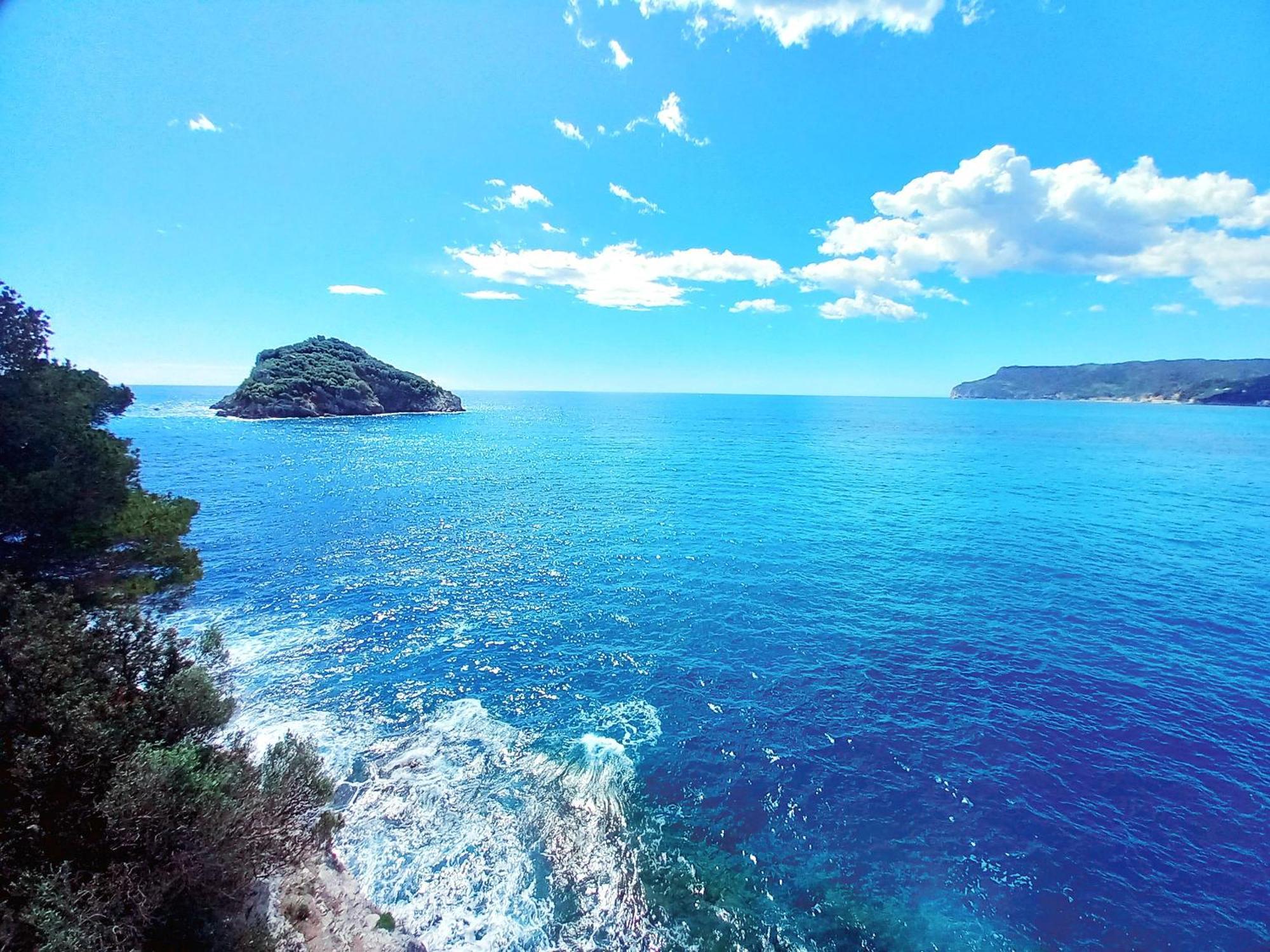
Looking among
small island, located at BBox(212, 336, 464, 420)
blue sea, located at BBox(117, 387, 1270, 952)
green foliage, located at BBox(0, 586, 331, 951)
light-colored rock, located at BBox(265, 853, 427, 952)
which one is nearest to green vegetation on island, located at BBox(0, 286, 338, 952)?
green foliage, located at BBox(0, 586, 331, 951)

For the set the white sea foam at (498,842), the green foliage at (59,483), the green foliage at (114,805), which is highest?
the green foliage at (59,483)

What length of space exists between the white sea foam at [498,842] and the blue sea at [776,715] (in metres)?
0.09

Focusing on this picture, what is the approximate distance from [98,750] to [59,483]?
12.5 metres

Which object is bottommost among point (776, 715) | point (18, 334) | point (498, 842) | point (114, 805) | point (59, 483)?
point (498, 842)

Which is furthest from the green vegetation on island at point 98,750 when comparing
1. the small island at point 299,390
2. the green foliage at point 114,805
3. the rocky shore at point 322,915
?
the small island at point 299,390

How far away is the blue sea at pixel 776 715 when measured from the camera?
1650 centimetres

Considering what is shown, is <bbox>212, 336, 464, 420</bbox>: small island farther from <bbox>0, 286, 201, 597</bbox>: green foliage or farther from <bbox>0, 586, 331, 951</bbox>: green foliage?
<bbox>0, 586, 331, 951</bbox>: green foliage

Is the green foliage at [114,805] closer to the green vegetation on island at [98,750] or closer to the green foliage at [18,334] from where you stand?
the green vegetation on island at [98,750]

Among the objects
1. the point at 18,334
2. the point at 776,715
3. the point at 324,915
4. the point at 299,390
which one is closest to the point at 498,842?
the point at 324,915

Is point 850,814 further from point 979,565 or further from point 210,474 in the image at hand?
point 210,474

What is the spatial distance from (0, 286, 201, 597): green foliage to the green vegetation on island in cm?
6

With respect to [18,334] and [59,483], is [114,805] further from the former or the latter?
[18,334]

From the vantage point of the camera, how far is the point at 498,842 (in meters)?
18.2

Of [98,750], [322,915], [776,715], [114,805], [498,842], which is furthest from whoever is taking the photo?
[776,715]
